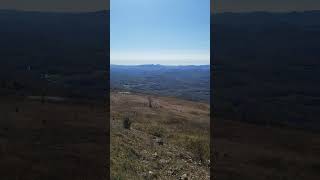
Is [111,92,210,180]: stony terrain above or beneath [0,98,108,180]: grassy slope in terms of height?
beneath

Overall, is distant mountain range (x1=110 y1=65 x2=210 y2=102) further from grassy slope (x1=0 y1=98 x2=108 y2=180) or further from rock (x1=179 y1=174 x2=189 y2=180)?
rock (x1=179 y1=174 x2=189 y2=180)

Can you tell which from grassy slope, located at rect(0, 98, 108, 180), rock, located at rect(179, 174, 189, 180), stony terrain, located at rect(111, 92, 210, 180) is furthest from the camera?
stony terrain, located at rect(111, 92, 210, 180)

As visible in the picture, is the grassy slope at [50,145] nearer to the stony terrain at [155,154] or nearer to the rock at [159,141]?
the stony terrain at [155,154]

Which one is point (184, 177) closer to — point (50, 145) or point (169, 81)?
point (50, 145)

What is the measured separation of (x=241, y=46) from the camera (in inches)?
2436

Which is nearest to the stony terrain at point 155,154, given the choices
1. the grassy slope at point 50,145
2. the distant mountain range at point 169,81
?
the grassy slope at point 50,145

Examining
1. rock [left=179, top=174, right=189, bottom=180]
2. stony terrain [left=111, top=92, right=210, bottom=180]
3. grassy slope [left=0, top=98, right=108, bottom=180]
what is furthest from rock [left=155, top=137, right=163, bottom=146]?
rock [left=179, top=174, right=189, bottom=180]

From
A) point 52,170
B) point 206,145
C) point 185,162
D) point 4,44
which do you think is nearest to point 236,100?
point 206,145

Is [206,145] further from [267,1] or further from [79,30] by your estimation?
[79,30]

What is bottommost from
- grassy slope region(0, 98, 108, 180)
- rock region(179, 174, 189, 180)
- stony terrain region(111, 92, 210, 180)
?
rock region(179, 174, 189, 180)

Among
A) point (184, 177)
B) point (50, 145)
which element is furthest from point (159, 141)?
point (184, 177)

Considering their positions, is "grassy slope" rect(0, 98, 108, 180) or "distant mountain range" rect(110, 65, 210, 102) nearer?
"grassy slope" rect(0, 98, 108, 180)

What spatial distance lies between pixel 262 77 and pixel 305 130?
22.7 metres

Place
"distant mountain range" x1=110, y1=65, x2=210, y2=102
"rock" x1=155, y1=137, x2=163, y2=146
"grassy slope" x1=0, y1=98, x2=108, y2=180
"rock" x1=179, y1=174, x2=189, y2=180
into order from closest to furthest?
"grassy slope" x1=0, y1=98, x2=108, y2=180 < "rock" x1=179, y1=174, x2=189, y2=180 < "rock" x1=155, y1=137, x2=163, y2=146 < "distant mountain range" x1=110, y1=65, x2=210, y2=102
